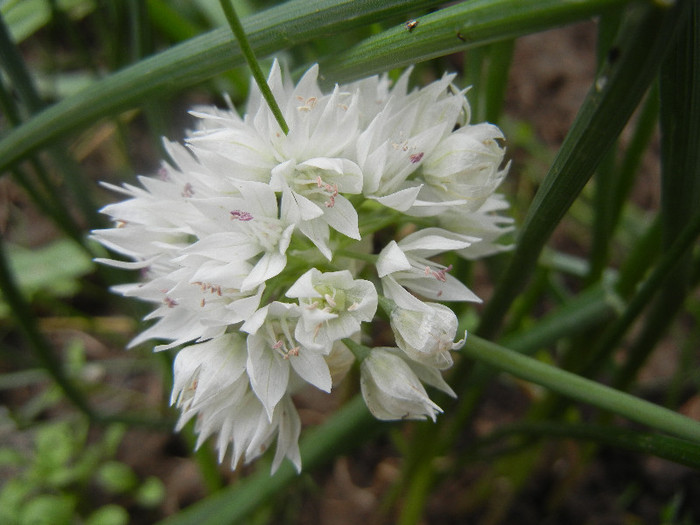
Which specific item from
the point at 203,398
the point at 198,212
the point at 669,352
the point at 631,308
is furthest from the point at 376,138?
the point at 669,352

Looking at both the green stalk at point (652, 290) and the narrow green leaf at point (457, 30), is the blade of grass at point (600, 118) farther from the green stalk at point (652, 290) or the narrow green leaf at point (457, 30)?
the green stalk at point (652, 290)

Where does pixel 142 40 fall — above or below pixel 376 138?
above

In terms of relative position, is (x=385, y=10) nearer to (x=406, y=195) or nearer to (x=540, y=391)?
(x=406, y=195)

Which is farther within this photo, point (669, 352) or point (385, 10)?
point (669, 352)

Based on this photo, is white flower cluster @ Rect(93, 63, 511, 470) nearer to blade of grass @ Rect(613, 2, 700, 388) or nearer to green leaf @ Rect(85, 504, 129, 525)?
blade of grass @ Rect(613, 2, 700, 388)

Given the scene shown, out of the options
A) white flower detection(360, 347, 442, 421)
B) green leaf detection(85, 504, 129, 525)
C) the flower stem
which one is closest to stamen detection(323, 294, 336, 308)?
white flower detection(360, 347, 442, 421)

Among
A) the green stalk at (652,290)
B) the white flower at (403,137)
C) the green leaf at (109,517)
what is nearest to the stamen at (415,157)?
the white flower at (403,137)
